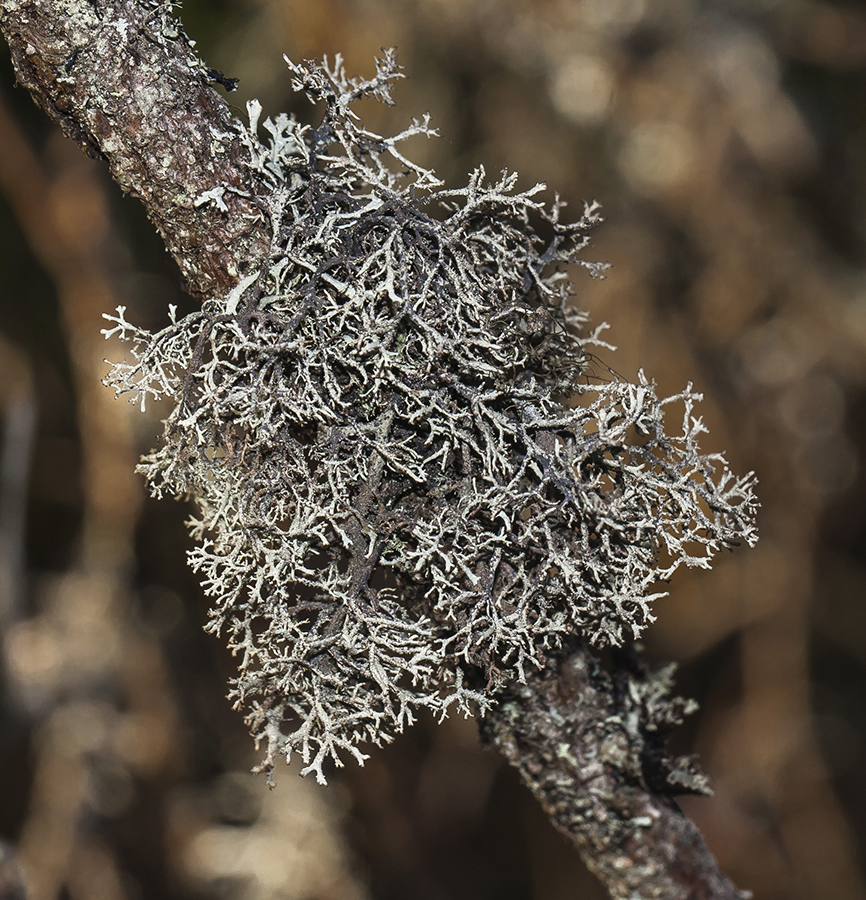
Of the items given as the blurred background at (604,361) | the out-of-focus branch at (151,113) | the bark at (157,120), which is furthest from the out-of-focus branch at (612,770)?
the blurred background at (604,361)

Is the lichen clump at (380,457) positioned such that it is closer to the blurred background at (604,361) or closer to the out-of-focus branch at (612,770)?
the out-of-focus branch at (612,770)

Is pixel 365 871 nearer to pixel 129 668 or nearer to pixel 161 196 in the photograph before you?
pixel 129 668

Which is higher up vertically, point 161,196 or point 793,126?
point 793,126

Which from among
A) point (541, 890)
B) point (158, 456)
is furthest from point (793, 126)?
point (541, 890)

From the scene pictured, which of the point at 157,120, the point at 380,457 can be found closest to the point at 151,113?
the point at 157,120

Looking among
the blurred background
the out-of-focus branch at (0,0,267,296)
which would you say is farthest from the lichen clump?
the blurred background

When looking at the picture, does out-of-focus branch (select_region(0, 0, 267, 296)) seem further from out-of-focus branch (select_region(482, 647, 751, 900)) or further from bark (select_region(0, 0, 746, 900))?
out-of-focus branch (select_region(482, 647, 751, 900))
